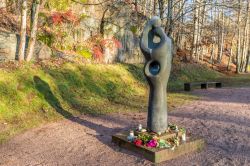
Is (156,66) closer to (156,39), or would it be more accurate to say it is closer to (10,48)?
(156,39)

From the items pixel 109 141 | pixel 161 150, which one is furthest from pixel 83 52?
pixel 161 150

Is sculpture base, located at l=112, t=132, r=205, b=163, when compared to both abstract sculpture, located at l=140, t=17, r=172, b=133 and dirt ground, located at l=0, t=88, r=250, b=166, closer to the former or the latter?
dirt ground, located at l=0, t=88, r=250, b=166

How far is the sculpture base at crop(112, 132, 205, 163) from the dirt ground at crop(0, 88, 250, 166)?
0.11 meters

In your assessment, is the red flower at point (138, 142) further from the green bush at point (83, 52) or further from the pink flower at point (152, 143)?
the green bush at point (83, 52)

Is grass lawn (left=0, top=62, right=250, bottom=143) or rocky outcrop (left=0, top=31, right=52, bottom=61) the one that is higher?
rocky outcrop (left=0, top=31, right=52, bottom=61)

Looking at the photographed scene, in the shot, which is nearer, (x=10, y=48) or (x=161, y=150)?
(x=161, y=150)

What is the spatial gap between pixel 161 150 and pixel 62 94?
5.25 meters

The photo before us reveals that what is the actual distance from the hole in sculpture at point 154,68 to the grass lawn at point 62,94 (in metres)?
3.36

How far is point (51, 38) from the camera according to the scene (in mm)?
12289

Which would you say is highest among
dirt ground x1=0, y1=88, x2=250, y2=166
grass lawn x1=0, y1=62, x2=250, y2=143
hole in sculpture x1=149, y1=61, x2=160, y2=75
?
hole in sculpture x1=149, y1=61, x2=160, y2=75

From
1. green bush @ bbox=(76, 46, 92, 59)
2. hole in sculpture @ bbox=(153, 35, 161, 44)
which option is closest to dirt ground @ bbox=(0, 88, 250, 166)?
hole in sculpture @ bbox=(153, 35, 161, 44)

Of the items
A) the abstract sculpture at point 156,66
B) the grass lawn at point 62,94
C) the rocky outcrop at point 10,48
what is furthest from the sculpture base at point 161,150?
the rocky outcrop at point 10,48

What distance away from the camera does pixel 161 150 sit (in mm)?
4730

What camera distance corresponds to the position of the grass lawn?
7407 mm
